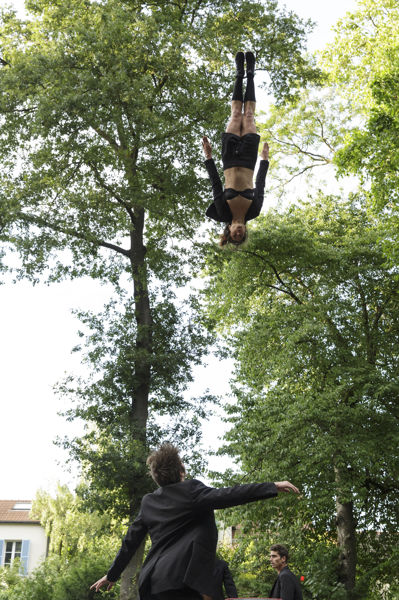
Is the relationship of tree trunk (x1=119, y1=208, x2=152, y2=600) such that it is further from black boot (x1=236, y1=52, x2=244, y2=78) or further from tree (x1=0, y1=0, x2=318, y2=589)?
black boot (x1=236, y1=52, x2=244, y2=78)

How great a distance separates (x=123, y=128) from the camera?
15.6 m

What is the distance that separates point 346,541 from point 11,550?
72.9ft

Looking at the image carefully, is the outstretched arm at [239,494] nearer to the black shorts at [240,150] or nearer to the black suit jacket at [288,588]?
the black suit jacket at [288,588]

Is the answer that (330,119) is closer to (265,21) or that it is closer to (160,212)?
(265,21)

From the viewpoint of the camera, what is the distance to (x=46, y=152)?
1565 cm

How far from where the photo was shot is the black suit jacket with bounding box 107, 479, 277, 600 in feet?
11.4

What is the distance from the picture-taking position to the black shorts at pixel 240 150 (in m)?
8.22

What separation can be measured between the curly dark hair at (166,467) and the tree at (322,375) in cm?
1176

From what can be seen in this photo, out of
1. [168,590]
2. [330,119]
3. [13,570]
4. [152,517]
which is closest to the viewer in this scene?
[168,590]

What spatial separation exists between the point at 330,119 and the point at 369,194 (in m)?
8.74

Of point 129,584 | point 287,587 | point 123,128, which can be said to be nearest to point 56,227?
point 123,128

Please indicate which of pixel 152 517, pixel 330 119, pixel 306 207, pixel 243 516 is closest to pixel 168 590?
pixel 152 517

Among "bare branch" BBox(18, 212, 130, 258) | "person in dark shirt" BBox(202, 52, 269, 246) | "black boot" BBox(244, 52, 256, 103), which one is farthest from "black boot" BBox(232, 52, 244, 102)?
"bare branch" BBox(18, 212, 130, 258)

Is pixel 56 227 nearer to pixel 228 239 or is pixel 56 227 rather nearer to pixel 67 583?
pixel 67 583
